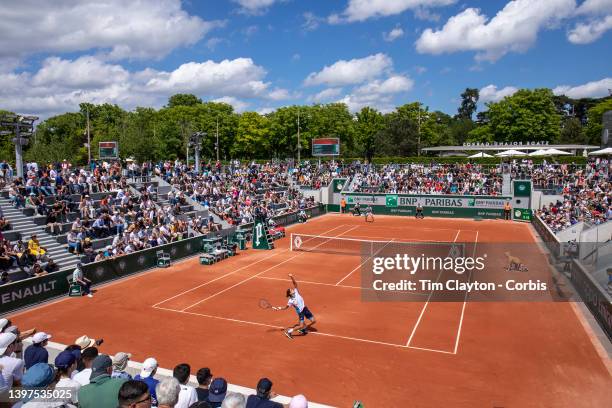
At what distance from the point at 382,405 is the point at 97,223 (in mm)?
19399

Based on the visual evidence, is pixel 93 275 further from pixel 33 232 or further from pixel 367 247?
pixel 367 247

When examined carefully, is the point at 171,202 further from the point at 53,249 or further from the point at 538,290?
the point at 538,290

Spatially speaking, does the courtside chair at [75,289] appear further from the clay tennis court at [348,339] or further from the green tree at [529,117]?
the green tree at [529,117]

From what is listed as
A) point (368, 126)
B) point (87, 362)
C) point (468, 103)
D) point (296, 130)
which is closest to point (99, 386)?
point (87, 362)

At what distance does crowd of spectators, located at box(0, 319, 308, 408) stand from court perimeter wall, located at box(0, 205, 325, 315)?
437 inches

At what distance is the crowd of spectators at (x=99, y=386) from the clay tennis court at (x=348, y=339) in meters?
4.94

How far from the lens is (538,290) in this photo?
1941 cm

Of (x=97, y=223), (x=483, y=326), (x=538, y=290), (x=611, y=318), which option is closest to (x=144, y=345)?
(x=483, y=326)

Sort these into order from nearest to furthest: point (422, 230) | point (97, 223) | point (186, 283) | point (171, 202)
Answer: point (186, 283) → point (97, 223) → point (171, 202) → point (422, 230)

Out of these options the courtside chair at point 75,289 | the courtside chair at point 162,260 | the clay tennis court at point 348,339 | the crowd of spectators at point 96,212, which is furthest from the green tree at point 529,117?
the courtside chair at point 75,289

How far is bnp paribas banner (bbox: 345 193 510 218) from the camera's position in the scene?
142ft

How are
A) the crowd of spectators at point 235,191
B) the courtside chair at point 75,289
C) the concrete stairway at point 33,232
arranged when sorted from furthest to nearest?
the crowd of spectators at point 235,191 → the concrete stairway at point 33,232 → the courtside chair at point 75,289

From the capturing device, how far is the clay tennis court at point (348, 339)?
11.0 metres

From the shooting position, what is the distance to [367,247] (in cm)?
2947
